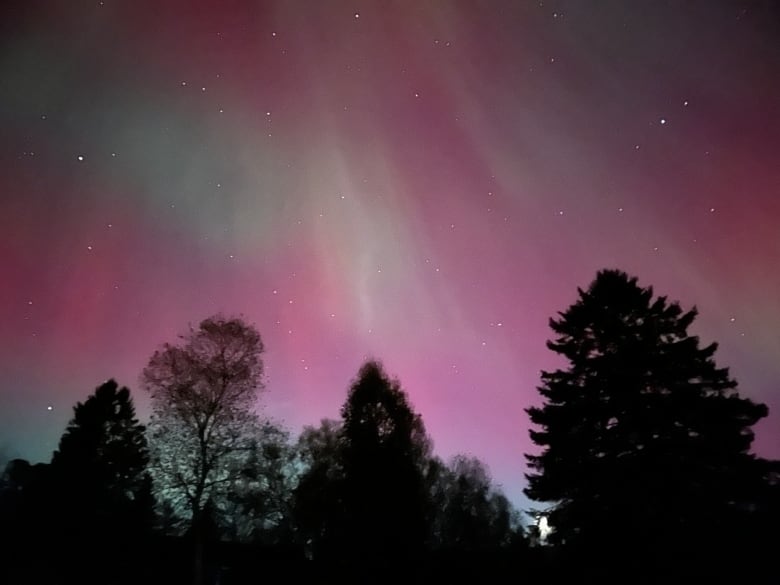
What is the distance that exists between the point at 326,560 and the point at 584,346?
808 inches

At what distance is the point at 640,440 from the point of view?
22.7 metres

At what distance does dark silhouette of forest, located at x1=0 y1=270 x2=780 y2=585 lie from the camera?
20938 millimetres

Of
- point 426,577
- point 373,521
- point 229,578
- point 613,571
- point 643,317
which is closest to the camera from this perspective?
point 613,571

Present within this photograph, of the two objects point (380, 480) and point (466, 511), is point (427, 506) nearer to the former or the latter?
point (380, 480)

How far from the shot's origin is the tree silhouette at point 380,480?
3112 cm

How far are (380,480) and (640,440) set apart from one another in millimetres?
15984

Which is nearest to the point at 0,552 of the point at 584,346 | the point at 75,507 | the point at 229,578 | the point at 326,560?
the point at 75,507

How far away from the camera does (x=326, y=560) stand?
3266 cm

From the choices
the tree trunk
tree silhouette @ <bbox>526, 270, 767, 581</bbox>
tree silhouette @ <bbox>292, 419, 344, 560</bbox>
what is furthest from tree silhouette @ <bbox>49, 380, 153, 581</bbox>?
tree silhouette @ <bbox>526, 270, 767, 581</bbox>

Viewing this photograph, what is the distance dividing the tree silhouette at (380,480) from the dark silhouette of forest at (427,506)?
9 centimetres

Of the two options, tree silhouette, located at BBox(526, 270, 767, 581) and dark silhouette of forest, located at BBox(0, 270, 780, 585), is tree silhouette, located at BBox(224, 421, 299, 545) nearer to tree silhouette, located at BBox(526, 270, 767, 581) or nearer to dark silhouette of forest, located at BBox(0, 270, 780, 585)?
dark silhouette of forest, located at BBox(0, 270, 780, 585)

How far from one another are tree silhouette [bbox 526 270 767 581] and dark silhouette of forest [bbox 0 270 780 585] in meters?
0.07

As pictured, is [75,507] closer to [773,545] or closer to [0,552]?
[0,552]

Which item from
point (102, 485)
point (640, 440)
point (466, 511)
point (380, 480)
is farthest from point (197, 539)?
point (466, 511)
